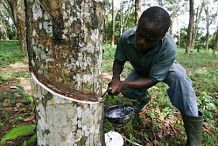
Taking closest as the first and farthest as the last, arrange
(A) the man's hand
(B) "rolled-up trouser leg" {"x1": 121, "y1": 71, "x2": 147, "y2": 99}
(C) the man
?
(A) the man's hand
(C) the man
(B) "rolled-up trouser leg" {"x1": 121, "y1": 71, "x2": 147, "y2": 99}

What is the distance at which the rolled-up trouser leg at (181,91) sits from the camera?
2.56 m

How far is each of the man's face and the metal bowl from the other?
649 millimetres

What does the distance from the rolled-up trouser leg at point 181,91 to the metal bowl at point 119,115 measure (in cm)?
46

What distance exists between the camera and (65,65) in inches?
62.6

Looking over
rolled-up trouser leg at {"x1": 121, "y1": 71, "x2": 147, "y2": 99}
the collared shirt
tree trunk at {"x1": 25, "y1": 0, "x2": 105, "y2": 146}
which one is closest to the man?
the collared shirt

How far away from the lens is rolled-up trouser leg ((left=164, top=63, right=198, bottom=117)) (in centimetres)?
256

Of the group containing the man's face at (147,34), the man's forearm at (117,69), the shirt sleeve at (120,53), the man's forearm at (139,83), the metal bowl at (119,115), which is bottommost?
the metal bowl at (119,115)

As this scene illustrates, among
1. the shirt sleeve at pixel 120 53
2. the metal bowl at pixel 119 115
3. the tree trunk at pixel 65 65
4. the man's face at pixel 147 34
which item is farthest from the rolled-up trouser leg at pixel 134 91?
the tree trunk at pixel 65 65

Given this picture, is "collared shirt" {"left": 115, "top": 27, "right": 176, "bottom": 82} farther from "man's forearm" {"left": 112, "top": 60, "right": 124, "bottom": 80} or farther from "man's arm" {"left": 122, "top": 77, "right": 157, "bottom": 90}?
"man's forearm" {"left": 112, "top": 60, "right": 124, "bottom": 80}

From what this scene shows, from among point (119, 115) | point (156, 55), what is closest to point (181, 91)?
point (156, 55)

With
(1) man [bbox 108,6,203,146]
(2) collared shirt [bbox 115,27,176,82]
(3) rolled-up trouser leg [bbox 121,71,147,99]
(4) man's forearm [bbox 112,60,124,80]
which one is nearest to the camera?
(1) man [bbox 108,6,203,146]

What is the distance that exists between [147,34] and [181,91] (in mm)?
740

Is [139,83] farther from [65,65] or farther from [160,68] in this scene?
[65,65]

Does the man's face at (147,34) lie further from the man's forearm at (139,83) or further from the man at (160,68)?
the man's forearm at (139,83)
